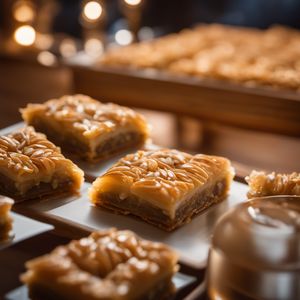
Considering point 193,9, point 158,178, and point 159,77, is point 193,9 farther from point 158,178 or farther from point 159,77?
point 158,178

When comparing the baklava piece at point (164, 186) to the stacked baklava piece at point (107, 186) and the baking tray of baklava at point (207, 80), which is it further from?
the baking tray of baklava at point (207, 80)

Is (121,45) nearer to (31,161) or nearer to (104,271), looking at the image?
(31,161)

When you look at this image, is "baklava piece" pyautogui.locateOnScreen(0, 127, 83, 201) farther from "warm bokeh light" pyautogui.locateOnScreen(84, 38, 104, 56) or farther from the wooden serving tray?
"warm bokeh light" pyautogui.locateOnScreen(84, 38, 104, 56)

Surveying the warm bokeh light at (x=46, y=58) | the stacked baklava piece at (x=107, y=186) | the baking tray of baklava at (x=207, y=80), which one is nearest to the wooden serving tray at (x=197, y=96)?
the baking tray of baklava at (x=207, y=80)

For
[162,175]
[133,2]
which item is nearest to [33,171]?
[162,175]

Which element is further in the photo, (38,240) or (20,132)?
(20,132)

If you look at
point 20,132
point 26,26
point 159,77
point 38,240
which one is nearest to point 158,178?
point 38,240

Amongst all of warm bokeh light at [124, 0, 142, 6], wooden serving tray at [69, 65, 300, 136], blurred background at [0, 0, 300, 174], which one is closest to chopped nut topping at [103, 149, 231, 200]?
blurred background at [0, 0, 300, 174]
